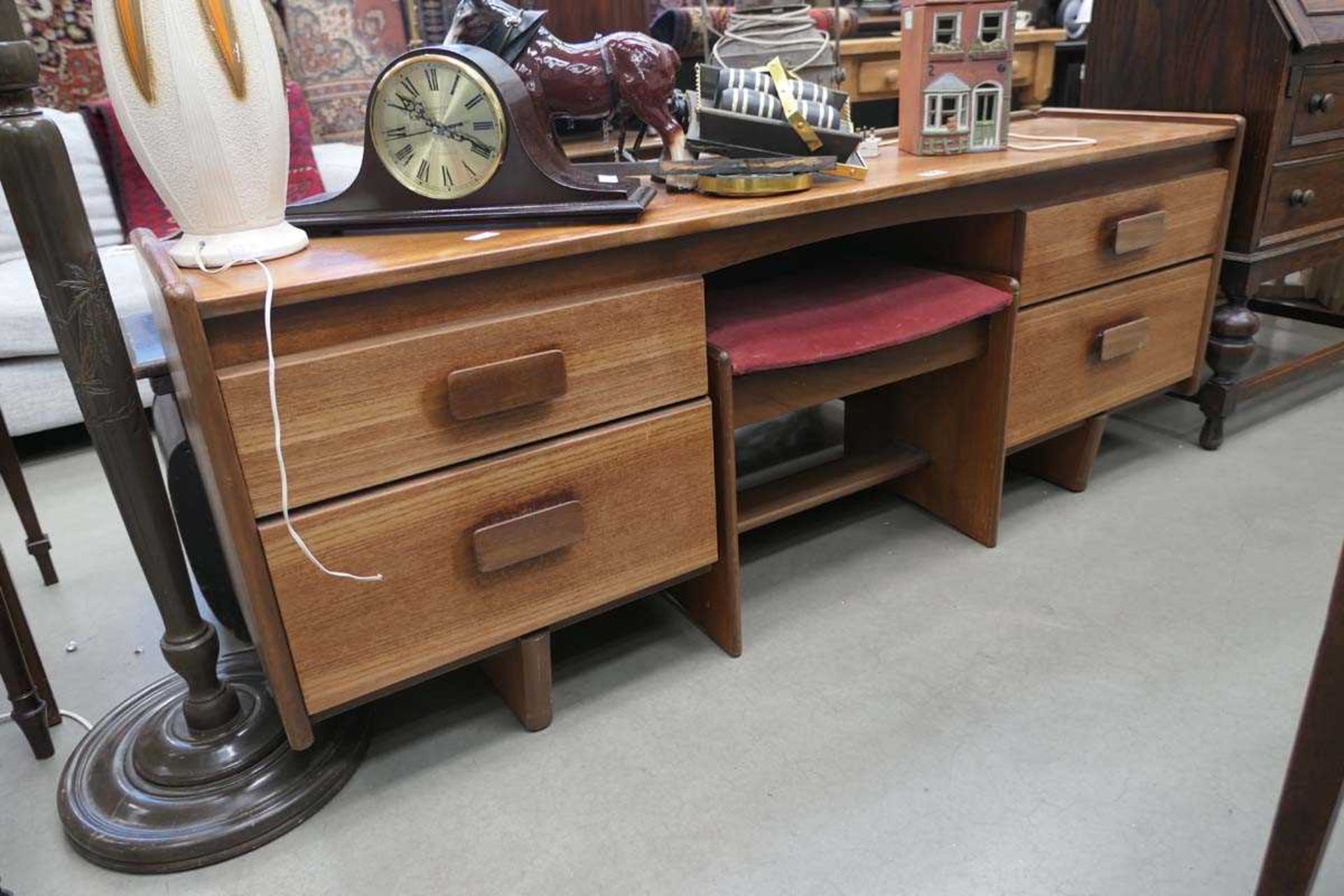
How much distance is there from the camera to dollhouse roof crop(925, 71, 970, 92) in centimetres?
137

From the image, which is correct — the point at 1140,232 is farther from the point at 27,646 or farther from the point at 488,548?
the point at 27,646

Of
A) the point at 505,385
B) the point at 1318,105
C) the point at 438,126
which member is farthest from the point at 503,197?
the point at 1318,105

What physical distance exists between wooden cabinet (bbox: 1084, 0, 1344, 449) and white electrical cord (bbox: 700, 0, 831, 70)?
2.11ft

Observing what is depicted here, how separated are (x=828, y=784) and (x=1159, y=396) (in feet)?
4.72

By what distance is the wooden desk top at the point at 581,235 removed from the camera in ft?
2.69

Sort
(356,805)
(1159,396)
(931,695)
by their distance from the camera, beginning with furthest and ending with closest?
1. (1159,396)
2. (931,695)
3. (356,805)

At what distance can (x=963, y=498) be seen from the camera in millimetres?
1502

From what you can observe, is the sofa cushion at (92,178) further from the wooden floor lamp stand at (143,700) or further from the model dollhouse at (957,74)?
the model dollhouse at (957,74)

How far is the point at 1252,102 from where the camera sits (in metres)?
1.54

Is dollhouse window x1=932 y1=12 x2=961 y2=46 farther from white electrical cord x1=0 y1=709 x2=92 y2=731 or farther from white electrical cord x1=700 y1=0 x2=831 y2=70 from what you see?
white electrical cord x1=0 y1=709 x2=92 y2=731

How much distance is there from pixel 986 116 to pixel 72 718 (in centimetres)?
158

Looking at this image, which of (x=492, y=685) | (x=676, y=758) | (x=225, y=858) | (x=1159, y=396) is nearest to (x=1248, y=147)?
(x=1159, y=396)

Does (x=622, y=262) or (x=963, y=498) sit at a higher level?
(x=622, y=262)

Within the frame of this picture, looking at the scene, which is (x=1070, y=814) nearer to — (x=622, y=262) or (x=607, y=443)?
(x=607, y=443)
